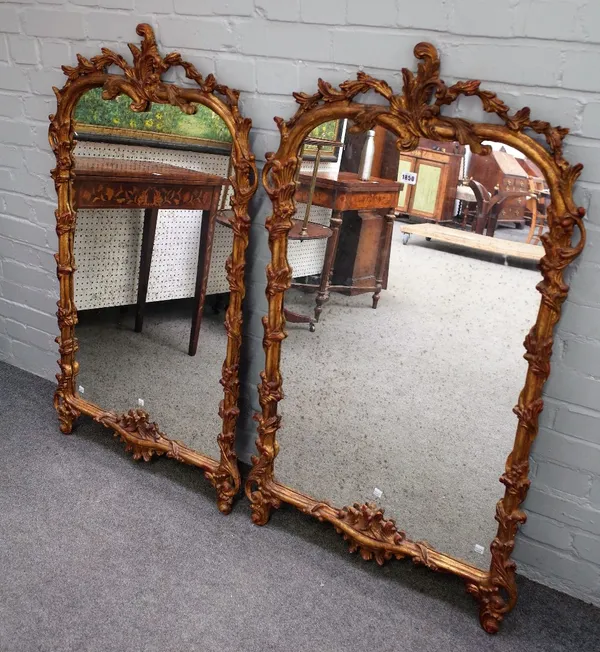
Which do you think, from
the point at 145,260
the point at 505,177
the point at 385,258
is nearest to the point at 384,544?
the point at 385,258

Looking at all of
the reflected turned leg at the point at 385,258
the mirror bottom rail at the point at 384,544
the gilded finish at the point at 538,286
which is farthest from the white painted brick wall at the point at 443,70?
the reflected turned leg at the point at 385,258

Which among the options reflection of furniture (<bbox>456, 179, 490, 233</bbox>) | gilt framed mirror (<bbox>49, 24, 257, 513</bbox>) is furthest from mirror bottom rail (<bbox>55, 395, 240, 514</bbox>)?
reflection of furniture (<bbox>456, 179, 490, 233</bbox>)

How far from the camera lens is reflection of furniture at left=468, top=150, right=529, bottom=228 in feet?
4.94

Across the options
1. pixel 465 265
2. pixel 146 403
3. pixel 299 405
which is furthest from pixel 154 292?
pixel 465 265

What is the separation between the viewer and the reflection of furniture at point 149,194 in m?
1.93

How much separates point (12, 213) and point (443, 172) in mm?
1571

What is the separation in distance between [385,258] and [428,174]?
0.25 m

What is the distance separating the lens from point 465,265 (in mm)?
1733

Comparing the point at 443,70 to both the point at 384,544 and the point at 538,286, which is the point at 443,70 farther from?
the point at 384,544

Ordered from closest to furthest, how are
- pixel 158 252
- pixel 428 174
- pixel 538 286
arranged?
pixel 538 286, pixel 428 174, pixel 158 252

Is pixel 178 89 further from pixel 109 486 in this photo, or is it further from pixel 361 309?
pixel 109 486

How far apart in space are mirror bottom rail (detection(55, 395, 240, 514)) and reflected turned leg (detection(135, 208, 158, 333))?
296mm

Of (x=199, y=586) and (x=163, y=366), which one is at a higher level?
(x=163, y=366)

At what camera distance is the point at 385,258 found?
1782mm
